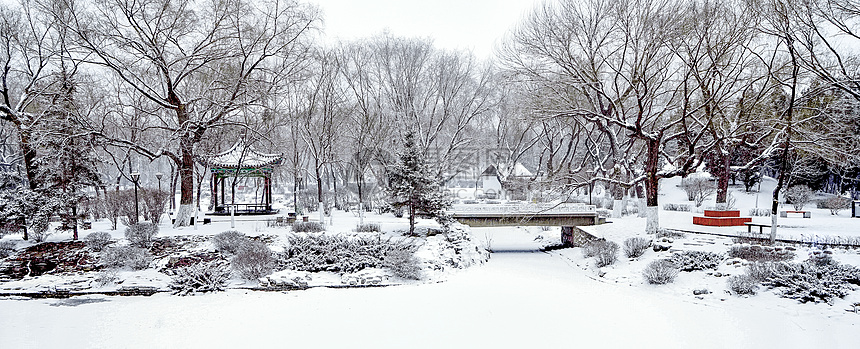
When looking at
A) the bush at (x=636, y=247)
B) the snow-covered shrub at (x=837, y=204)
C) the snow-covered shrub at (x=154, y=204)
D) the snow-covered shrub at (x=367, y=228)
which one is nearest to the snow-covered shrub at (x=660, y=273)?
the bush at (x=636, y=247)

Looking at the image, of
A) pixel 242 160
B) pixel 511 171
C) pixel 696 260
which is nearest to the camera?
pixel 696 260

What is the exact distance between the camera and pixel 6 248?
13.7m

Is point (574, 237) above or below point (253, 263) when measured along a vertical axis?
below

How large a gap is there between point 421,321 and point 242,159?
14.4 meters

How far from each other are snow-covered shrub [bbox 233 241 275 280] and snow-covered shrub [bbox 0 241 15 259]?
6976 millimetres

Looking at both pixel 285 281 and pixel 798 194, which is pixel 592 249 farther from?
pixel 798 194

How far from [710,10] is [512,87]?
11.1 metres

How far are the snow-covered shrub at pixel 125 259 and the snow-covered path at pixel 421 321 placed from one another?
2.02 meters

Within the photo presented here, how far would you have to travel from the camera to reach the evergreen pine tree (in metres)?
17.1

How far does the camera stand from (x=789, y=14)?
13.2m

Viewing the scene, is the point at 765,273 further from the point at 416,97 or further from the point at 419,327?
the point at 416,97

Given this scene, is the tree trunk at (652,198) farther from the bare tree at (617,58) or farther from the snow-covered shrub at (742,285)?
the snow-covered shrub at (742,285)

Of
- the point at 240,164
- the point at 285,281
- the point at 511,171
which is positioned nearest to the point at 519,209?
the point at 285,281

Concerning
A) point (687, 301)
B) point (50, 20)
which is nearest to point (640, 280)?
point (687, 301)
